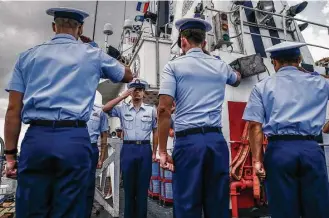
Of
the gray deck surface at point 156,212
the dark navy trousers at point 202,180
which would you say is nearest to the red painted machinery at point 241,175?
the gray deck surface at point 156,212

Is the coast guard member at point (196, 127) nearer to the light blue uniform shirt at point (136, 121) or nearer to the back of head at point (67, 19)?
the back of head at point (67, 19)

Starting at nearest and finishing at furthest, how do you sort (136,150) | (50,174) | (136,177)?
(50,174) → (136,177) → (136,150)

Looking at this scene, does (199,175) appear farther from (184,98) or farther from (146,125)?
(146,125)

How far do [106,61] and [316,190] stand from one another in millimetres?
1776

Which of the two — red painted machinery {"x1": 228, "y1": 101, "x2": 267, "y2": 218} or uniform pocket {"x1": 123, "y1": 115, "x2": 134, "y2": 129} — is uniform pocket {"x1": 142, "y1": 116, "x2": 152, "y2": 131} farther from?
red painted machinery {"x1": 228, "y1": 101, "x2": 267, "y2": 218}

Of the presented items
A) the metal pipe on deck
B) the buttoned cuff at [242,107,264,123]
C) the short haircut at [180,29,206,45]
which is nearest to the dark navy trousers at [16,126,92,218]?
the short haircut at [180,29,206,45]

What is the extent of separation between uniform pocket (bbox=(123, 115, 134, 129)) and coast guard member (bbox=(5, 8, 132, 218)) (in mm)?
2229

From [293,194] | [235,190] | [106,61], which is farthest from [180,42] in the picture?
[235,190]

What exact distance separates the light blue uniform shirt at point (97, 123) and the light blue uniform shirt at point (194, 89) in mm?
2377

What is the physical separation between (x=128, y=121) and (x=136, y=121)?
13cm

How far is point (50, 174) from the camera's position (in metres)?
1.73

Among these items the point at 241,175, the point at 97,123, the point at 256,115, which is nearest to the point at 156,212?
the point at 241,175

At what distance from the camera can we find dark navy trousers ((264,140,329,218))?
202 cm

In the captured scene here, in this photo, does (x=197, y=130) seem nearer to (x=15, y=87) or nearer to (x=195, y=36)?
(x=195, y=36)
